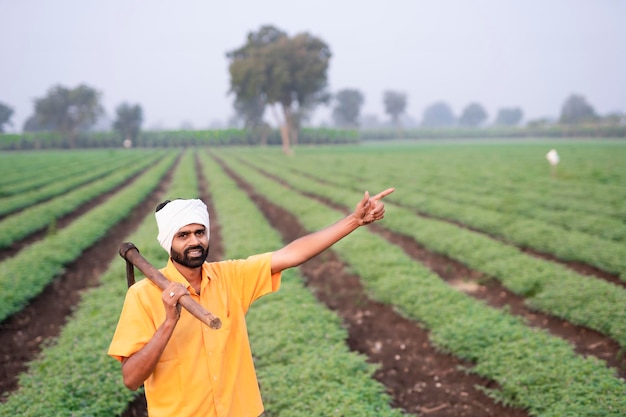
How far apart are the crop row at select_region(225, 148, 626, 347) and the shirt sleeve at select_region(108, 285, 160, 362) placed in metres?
5.77

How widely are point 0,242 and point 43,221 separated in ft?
8.89

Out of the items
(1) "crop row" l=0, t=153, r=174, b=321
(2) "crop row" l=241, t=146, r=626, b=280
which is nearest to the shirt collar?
(1) "crop row" l=0, t=153, r=174, b=321

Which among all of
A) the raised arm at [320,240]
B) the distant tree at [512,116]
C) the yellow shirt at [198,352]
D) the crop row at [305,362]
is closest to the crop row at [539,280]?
the crop row at [305,362]

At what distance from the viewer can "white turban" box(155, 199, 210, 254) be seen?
2.37 metres

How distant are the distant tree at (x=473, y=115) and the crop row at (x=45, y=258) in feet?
544

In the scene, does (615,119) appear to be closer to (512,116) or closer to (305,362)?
(305,362)

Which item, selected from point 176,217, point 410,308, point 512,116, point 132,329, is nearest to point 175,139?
point 410,308

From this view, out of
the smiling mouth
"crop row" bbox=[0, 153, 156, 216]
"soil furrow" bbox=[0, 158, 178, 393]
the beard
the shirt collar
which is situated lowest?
"soil furrow" bbox=[0, 158, 178, 393]

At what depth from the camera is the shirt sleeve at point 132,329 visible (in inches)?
83.2

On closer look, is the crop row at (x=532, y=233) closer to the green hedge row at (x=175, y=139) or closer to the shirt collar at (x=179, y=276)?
the shirt collar at (x=179, y=276)

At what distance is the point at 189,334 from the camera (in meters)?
2.35

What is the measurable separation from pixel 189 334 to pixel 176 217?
58 centimetres

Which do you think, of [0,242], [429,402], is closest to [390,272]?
[429,402]

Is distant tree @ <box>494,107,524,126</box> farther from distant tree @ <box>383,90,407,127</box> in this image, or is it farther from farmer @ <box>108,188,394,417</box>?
farmer @ <box>108,188,394,417</box>
